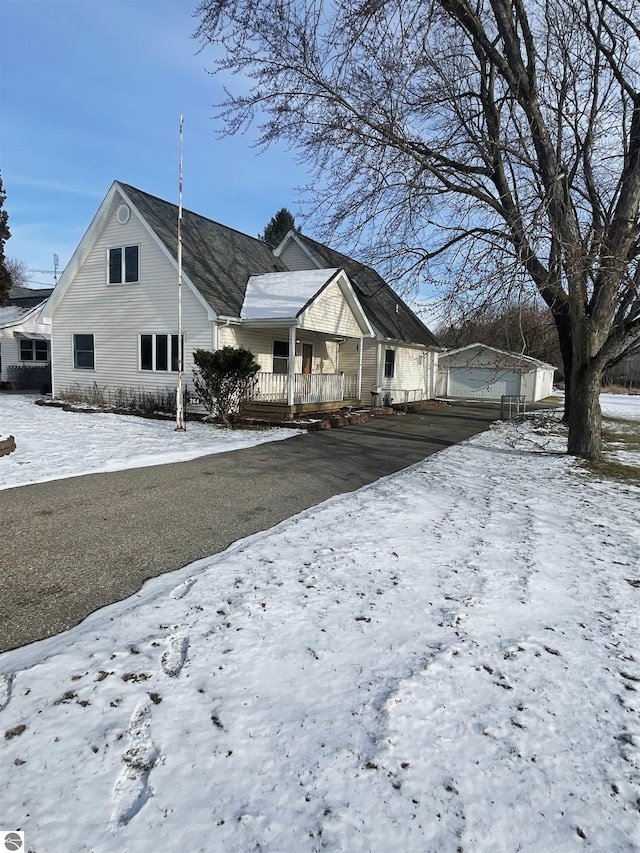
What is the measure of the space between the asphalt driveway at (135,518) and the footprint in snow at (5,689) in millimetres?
370

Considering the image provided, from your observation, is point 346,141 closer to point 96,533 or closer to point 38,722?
point 96,533

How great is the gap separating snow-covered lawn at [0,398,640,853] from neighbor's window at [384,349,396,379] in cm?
1726

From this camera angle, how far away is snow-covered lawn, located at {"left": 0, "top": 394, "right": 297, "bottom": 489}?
7582 mm

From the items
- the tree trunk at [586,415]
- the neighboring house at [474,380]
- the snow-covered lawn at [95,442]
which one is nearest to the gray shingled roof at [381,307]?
the neighboring house at [474,380]

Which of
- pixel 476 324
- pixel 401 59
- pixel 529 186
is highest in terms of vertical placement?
pixel 401 59

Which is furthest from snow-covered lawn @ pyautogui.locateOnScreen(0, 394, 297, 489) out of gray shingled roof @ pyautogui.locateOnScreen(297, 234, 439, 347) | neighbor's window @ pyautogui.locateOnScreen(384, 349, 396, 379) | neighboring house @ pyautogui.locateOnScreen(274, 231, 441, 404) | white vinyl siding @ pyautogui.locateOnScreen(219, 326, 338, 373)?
neighbor's window @ pyautogui.locateOnScreen(384, 349, 396, 379)

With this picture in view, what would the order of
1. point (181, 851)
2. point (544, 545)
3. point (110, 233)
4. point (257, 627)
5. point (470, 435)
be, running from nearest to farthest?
1. point (181, 851)
2. point (257, 627)
3. point (544, 545)
4. point (470, 435)
5. point (110, 233)

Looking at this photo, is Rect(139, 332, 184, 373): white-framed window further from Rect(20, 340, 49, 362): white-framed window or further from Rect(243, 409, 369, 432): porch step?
Rect(20, 340, 49, 362): white-framed window

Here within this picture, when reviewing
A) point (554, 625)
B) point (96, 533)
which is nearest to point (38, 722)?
point (96, 533)

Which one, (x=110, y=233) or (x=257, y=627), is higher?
(x=110, y=233)

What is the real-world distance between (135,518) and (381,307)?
19.8m

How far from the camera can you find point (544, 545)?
4.80 meters

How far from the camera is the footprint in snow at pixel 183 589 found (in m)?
3.51

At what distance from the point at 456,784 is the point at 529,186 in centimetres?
1145
